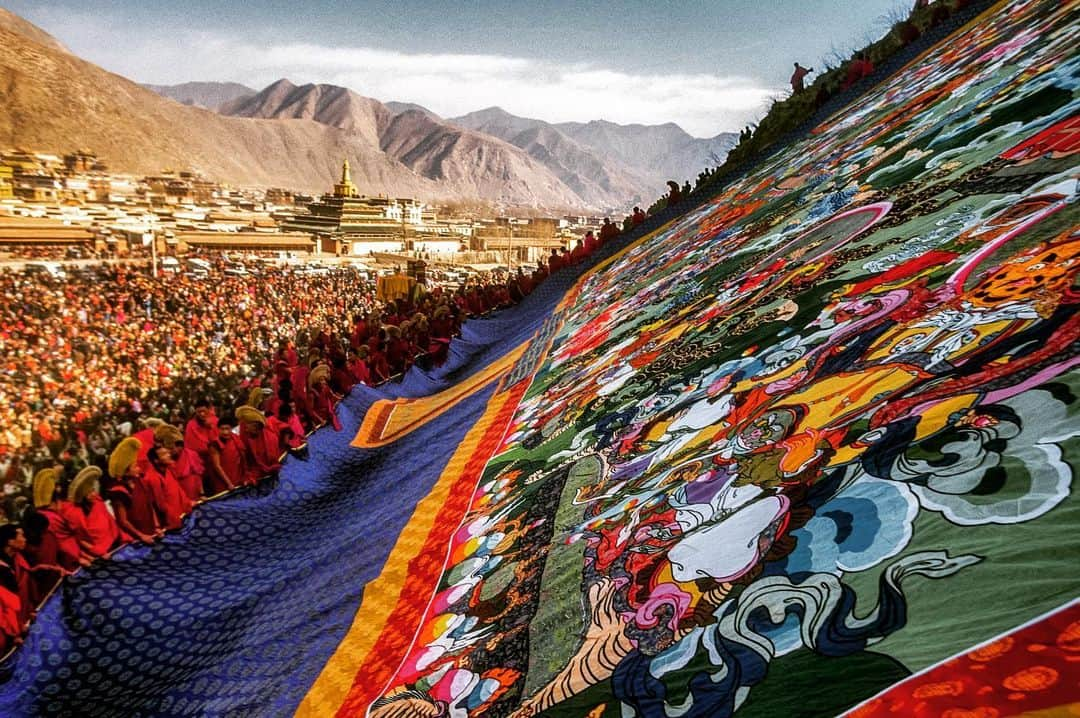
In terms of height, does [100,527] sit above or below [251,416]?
below

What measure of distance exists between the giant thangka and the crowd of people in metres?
0.33

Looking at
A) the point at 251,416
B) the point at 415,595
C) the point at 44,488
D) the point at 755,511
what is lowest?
the point at 415,595

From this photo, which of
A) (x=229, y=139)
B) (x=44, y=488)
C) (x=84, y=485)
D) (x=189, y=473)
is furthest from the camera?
(x=229, y=139)

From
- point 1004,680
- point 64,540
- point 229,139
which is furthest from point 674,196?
point 229,139

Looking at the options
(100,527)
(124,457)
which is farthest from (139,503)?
(124,457)

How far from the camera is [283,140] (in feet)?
283

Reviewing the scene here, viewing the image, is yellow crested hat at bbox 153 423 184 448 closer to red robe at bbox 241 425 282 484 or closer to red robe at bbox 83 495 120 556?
red robe at bbox 241 425 282 484

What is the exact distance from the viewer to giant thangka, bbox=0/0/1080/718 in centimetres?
102

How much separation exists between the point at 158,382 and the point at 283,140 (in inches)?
3486

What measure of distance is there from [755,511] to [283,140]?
9748 centimetres

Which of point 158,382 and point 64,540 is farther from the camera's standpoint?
point 158,382

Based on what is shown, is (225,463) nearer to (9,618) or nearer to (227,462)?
(227,462)

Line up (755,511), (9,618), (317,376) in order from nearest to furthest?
(755,511) → (9,618) → (317,376)

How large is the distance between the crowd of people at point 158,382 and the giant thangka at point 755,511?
13.0 inches
